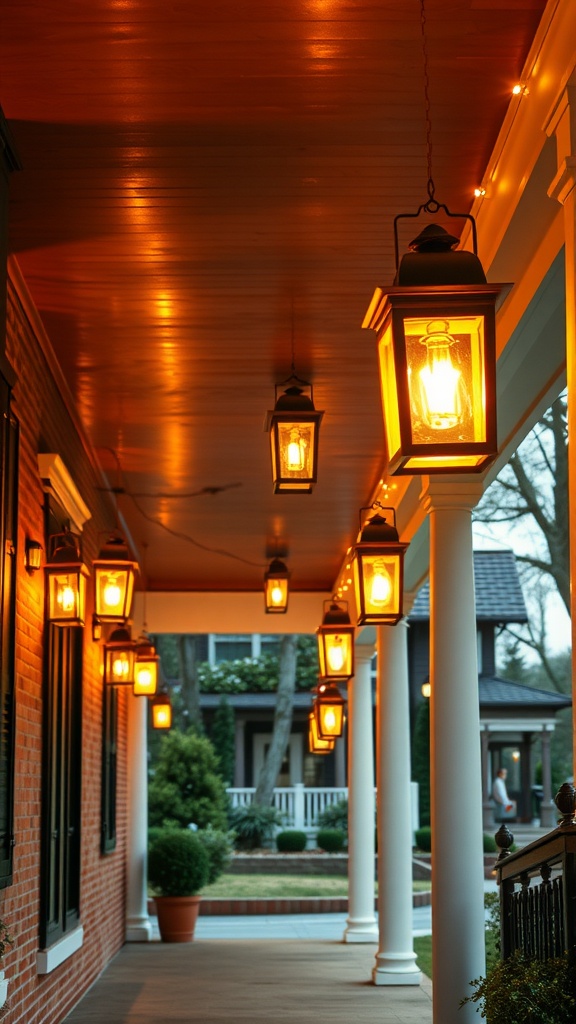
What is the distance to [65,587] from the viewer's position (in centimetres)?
795

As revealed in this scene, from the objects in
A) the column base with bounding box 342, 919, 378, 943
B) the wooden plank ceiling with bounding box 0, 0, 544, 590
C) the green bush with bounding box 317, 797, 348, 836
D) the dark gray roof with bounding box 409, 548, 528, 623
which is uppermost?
the dark gray roof with bounding box 409, 548, 528, 623

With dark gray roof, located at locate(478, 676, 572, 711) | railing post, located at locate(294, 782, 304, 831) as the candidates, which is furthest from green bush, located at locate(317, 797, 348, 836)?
dark gray roof, located at locate(478, 676, 572, 711)

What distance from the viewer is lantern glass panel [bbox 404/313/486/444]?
3379mm

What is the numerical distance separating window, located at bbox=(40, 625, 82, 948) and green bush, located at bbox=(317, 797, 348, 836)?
701 inches

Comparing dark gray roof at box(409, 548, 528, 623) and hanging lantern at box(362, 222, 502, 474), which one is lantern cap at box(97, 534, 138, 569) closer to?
hanging lantern at box(362, 222, 502, 474)

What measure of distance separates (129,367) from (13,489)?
5.85 feet

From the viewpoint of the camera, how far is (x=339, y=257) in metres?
6.67

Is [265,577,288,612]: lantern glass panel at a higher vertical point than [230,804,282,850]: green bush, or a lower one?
higher

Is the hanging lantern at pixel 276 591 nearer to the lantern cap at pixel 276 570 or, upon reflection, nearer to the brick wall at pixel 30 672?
the lantern cap at pixel 276 570

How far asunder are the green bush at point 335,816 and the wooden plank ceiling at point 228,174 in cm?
1927

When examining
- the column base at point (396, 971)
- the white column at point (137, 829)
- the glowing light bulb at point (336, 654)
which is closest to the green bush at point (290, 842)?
the white column at point (137, 829)

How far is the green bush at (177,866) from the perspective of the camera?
1595 cm

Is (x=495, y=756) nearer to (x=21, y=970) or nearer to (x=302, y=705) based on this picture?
(x=302, y=705)

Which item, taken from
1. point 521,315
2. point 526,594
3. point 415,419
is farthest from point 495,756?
point 415,419
